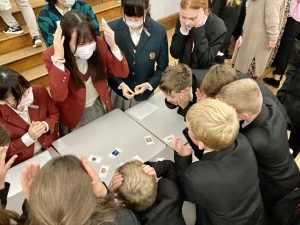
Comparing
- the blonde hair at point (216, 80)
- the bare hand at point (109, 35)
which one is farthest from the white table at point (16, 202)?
the blonde hair at point (216, 80)

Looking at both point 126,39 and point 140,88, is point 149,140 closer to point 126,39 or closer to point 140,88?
point 140,88

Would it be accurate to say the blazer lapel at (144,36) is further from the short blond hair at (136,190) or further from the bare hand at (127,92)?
the short blond hair at (136,190)

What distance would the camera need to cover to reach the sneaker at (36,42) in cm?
404

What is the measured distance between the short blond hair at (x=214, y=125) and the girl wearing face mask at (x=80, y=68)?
1.11 meters

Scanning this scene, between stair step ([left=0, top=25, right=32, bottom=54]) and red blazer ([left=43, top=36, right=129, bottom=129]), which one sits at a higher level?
red blazer ([left=43, top=36, right=129, bottom=129])

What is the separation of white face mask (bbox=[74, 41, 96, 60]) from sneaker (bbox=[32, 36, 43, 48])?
2.29 m

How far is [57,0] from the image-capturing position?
273 centimetres

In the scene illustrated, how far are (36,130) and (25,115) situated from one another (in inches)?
6.8

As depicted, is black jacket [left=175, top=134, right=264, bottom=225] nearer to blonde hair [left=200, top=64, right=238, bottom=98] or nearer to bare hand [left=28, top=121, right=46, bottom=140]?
blonde hair [left=200, top=64, right=238, bottom=98]

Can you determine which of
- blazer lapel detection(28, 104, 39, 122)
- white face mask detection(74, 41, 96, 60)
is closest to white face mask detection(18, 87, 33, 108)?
blazer lapel detection(28, 104, 39, 122)

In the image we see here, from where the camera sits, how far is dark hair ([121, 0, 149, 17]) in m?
2.24

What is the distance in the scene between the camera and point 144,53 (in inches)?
103

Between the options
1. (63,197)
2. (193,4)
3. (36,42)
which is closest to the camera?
(63,197)

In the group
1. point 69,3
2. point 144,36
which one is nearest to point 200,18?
point 144,36
